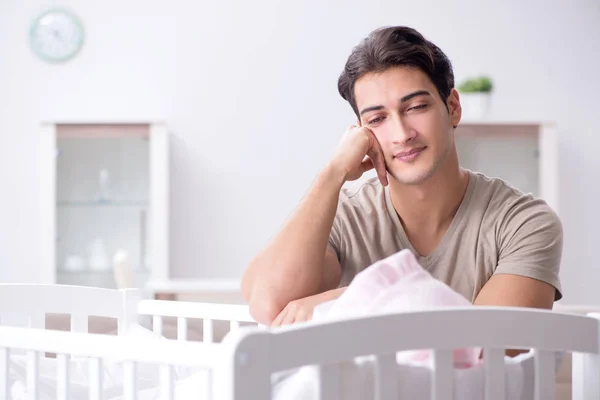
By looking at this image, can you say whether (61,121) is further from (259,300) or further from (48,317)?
(259,300)

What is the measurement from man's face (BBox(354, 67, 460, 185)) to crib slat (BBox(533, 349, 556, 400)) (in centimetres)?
61

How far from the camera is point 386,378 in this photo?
0.85 m

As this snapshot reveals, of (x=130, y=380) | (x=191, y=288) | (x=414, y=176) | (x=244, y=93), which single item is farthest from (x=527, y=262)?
(x=244, y=93)

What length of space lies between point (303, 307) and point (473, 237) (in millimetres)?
374

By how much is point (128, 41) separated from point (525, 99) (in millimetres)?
2233

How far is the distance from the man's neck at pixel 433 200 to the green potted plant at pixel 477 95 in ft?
9.25

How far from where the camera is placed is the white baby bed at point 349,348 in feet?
2.58

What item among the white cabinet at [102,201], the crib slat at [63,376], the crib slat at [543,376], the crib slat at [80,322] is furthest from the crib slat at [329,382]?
the white cabinet at [102,201]

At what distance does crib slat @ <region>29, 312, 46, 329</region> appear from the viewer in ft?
5.61

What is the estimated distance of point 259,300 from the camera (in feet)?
4.59

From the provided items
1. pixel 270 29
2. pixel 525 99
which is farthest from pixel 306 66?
pixel 525 99

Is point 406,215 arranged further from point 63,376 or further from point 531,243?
point 63,376

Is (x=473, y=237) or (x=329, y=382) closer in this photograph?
(x=329, y=382)

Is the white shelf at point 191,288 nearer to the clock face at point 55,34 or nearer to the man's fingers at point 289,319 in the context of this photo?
the clock face at point 55,34
